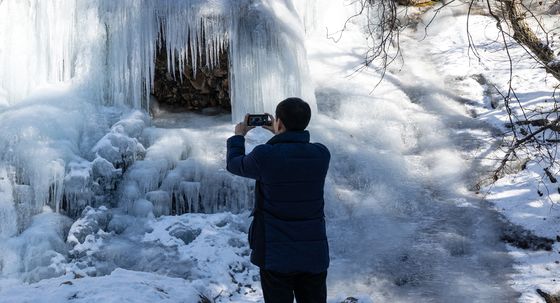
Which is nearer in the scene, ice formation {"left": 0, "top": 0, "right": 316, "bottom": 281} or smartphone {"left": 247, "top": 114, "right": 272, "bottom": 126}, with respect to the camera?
smartphone {"left": 247, "top": 114, "right": 272, "bottom": 126}

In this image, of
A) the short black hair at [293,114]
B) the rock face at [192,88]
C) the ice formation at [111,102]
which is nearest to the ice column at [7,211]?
the ice formation at [111,102]

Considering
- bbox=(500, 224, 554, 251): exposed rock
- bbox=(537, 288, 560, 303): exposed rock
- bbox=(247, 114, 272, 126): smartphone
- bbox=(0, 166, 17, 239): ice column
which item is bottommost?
bbox=(537, 288, 560, 303): exposed rock

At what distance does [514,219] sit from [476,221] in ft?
1.41

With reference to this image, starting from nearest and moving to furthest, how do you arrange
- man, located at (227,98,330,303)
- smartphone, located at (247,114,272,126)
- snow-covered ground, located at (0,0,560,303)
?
man, located at (227,98,330,303) → smartphone, located at (247,114,272,126) → snow-covered ground, located at (0,0,560,303)

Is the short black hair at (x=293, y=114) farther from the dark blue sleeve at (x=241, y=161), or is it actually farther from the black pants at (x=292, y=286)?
the black pants at (x=292, y=286)

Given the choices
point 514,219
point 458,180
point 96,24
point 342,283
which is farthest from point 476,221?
point 96,24

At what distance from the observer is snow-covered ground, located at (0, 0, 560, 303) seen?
5.50 m

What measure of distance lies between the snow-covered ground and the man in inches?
47.3

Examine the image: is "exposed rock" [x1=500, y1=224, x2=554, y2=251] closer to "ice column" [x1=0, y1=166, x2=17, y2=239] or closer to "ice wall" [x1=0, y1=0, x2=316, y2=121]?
"ice wall" [x1=0, y1=0, x2=316, y2=121]

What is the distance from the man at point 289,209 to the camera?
2436 mm

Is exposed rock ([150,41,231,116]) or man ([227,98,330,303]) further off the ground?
exposed rock ([150,41,231,116])

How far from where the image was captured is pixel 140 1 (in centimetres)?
758

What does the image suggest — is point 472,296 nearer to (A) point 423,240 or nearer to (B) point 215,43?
(A) point 423,240

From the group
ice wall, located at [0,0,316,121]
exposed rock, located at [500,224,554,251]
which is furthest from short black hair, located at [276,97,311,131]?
ice wall, located at [0,0,316,121]
